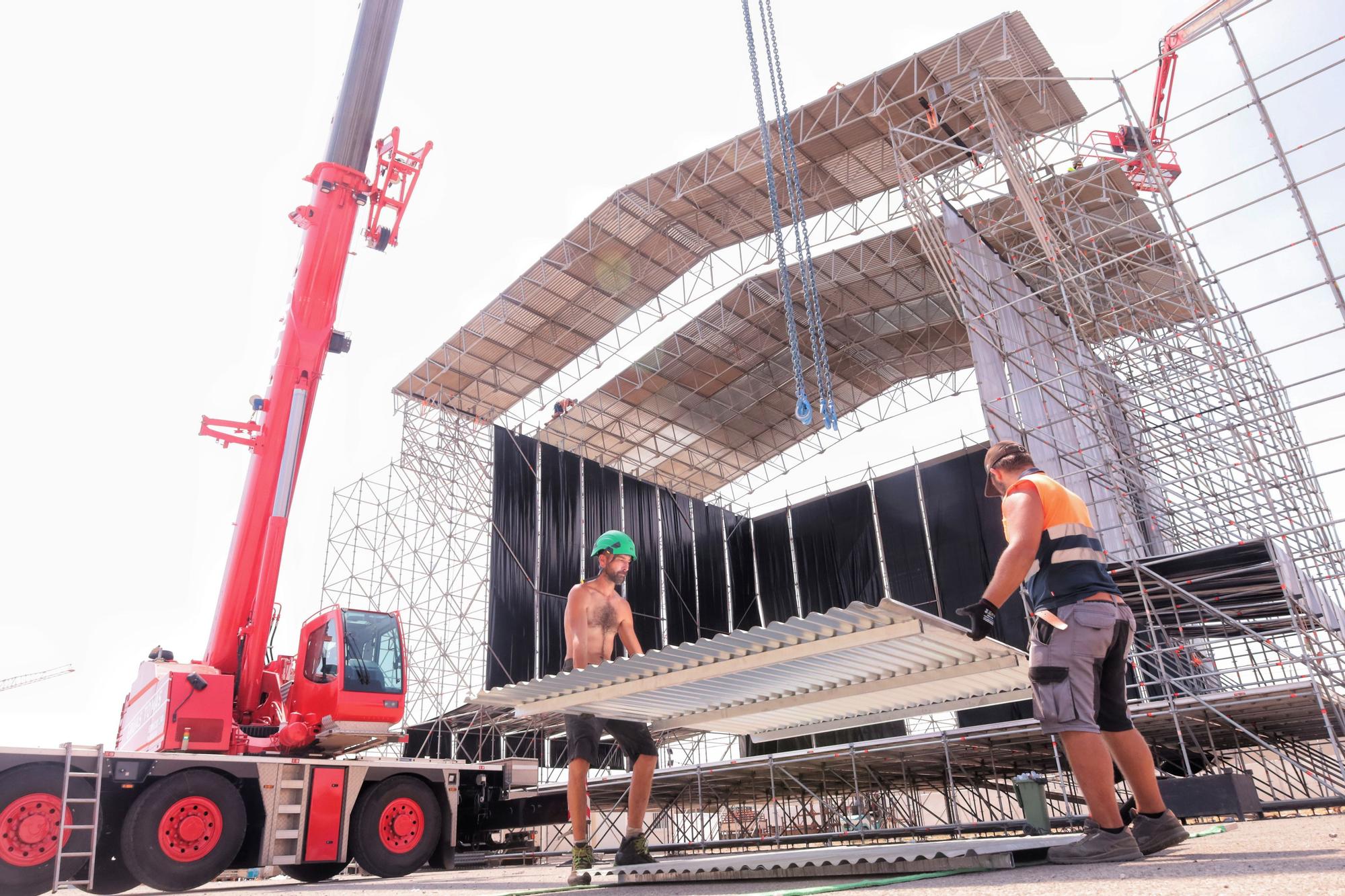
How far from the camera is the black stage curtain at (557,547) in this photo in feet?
68.9

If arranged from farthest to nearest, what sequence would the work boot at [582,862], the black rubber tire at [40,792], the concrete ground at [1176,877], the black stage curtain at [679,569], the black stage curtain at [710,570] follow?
the black stage curtain at [710,570] → the black stage curtain at [679,569] → the black rubber tire at [40,792] → the work boot at [582,862] → the concrete ground at [1176,877]

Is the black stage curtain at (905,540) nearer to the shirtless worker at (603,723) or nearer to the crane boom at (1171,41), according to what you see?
the crane boom at (1171,41)

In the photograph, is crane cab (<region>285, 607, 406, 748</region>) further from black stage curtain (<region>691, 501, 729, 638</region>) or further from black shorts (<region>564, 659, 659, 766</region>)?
black stage curtain (<region>691, 501, 729, 638</region>)

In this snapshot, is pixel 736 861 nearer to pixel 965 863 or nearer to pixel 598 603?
pixel 965 863

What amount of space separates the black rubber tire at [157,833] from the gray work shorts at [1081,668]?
5.92 m

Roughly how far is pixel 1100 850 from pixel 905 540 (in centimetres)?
1882

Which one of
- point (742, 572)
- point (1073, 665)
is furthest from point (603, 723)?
point (742, 572)

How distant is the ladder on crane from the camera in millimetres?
5957

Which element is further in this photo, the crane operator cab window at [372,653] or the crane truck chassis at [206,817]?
the crane operator cab window at [372,653]

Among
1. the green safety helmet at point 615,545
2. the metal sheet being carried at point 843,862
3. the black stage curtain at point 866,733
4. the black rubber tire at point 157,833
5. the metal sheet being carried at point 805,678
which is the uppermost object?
the green safety helmet at point 615,545

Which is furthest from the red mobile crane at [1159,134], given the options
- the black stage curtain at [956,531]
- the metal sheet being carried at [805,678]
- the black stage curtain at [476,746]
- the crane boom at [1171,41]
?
the black stage curtain at [476,746]

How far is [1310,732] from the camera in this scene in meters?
13.2

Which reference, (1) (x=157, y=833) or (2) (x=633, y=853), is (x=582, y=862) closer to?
(2) (x=633, y=853)

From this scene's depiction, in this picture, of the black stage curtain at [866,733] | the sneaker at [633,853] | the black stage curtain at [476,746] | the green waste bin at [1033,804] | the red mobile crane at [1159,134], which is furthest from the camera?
the black stage curtain at [866,733]
